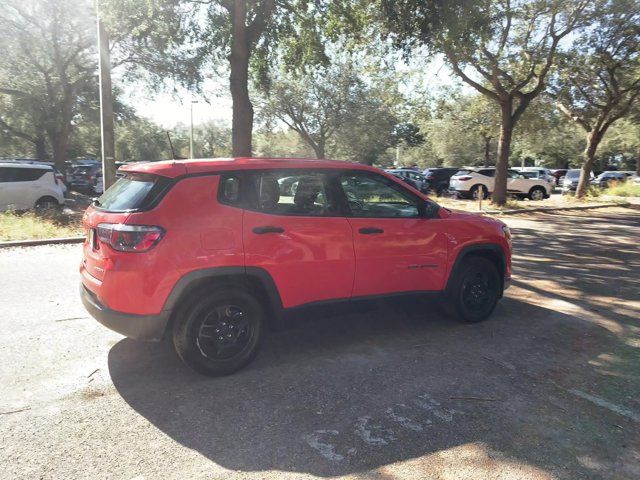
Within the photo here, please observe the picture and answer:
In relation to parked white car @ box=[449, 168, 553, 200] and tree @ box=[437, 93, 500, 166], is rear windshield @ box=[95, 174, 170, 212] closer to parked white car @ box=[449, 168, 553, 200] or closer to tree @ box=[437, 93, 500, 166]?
tree @ box=[437, 93, 500, 166]

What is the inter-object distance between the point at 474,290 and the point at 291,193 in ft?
7.89

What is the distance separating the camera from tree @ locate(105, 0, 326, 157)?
37.2ft

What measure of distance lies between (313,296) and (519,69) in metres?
18.1

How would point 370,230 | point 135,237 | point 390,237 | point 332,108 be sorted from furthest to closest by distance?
point 332,108
point 390,237
point 370,230
point 135,237

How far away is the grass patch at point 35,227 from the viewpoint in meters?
10.2

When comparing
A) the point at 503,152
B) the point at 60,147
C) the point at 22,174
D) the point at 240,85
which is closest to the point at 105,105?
the point at 240,85

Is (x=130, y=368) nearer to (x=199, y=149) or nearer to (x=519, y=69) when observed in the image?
(x=519, y=69)

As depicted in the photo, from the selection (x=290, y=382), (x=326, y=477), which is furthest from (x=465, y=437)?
(x=290, y=382)

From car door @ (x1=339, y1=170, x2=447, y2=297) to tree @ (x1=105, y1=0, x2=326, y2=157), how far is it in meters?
7.59

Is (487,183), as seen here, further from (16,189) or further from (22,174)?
(16,189)

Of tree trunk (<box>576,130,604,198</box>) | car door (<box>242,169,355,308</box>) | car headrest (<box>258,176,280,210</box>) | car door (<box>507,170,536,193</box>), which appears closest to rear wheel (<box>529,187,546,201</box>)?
car door (<box>507,170,536,193</box>)

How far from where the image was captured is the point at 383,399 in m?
3.53

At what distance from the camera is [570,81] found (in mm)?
22219

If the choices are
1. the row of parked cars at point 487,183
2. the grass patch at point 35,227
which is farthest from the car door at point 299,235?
the row of parked cars at point 487,183
